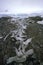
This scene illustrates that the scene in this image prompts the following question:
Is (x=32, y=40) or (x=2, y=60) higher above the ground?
(x=32, y=40)

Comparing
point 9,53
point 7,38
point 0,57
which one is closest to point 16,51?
point 9,53

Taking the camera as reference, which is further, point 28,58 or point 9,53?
point 9,53

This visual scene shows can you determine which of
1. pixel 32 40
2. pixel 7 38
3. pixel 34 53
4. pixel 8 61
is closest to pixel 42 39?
pixel 32 40

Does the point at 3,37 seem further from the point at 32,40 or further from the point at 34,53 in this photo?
the point at 34,53

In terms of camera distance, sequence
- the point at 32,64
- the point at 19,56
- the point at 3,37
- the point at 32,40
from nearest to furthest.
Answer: the point at 32,64 < the point at 19,56 < the point at 32,40 < the point at 3,37

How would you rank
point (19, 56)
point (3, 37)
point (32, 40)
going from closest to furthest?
1. point (19, 56)
2. point (32, 40)
3. point (3, 37)

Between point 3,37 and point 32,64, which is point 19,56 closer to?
point 32,64

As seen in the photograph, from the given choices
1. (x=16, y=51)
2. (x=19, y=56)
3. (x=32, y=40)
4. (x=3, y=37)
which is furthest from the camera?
(x=3, y=37)

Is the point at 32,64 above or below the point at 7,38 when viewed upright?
below

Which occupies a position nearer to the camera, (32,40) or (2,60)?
(2,60)
